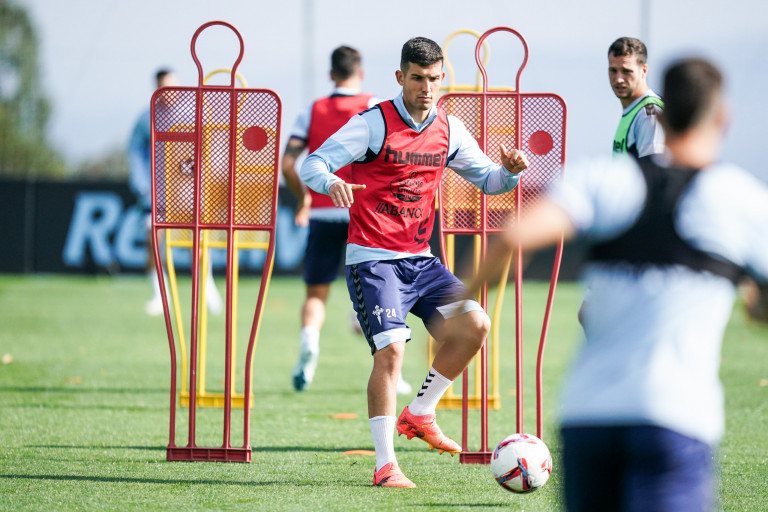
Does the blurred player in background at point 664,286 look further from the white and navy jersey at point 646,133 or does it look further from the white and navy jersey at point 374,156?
the white and navy jersey at point 646,133

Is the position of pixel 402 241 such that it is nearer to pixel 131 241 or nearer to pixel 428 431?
pixel 428 431

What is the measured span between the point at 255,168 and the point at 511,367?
451cm

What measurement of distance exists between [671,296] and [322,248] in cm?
494

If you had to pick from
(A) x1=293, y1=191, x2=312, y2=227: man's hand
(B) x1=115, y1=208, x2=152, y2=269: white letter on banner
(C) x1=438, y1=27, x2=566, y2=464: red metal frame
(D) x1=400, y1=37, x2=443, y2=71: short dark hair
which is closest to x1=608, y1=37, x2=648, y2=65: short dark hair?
(C) x1=438, y1=27, x2=566, y2=464: red metal frame

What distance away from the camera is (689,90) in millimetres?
2316

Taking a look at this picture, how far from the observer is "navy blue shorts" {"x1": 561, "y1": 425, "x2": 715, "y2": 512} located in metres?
2.24

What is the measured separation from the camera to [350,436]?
5.79 m

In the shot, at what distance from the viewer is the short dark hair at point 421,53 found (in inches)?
181

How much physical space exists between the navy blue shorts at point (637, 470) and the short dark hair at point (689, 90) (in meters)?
0.73

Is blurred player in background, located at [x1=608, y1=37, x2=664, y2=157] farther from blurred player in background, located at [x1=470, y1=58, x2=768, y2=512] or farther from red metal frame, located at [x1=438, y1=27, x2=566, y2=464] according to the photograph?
blurred player in background, located at [x1=470, y1=58, x2=768, y2=512]

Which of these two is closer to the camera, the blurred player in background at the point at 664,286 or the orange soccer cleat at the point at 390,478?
the blurred player in background at the point at 664,286

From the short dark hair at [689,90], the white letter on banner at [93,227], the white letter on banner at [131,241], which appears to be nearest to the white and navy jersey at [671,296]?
the short dark hair at [689,90]

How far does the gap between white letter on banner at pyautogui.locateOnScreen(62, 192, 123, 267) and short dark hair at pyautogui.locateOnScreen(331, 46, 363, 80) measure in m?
11.5

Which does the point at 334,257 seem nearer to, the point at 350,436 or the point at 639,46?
the point at 350,436
